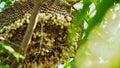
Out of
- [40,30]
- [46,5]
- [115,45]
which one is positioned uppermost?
[46,5]

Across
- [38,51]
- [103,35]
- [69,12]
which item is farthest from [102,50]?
[69,12]

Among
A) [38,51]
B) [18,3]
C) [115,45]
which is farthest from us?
[18,3]

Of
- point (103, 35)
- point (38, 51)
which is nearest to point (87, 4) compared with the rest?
point (103, 35)

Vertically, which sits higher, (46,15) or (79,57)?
(46,15)

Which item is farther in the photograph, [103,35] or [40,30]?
[40,30]

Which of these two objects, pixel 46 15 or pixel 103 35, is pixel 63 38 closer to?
pixel 46 15

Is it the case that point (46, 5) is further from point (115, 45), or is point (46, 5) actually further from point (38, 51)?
point (115, 45)

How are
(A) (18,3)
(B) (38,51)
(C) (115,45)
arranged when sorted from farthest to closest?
(A) (18,3)
(B) (38,51)
(C) (115,45)
